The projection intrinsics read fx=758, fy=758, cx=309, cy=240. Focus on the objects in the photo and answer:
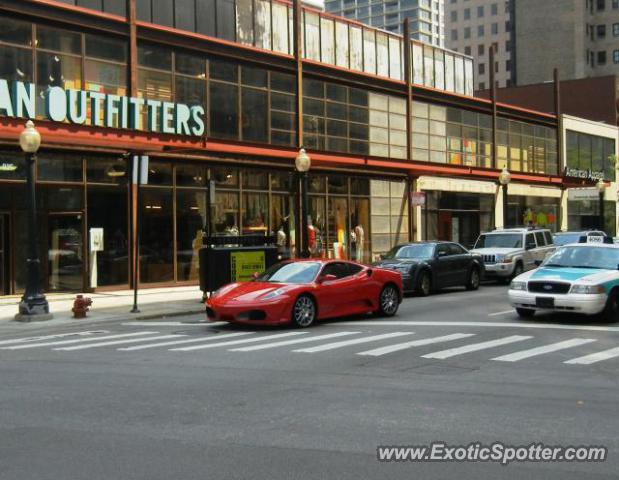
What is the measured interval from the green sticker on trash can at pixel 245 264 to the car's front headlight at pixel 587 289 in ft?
28.7

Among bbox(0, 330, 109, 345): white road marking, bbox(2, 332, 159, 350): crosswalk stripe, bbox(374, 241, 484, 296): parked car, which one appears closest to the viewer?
bbox(2, 332, 159, 350): crosswalk stripe

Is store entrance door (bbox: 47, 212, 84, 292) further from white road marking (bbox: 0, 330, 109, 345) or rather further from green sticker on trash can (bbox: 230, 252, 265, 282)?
white road marking (bbox: 0, 330, 109, 345)

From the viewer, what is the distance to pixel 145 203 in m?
25.0

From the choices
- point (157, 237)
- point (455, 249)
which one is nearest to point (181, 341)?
point (455, 249)

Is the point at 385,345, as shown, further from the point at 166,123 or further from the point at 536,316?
the point at 166,123

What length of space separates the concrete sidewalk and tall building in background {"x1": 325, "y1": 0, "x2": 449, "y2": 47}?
145 m

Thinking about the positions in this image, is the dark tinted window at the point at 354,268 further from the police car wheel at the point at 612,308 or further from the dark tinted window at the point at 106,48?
the dark tinted window at the point at 106,48

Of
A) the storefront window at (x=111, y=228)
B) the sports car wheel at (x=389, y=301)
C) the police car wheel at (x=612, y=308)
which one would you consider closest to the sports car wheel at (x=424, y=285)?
the sports car wheel at (x=389, y=301)

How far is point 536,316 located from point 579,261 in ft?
4.75

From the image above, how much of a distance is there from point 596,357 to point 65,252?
1702cm

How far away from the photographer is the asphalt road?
5.80 meters

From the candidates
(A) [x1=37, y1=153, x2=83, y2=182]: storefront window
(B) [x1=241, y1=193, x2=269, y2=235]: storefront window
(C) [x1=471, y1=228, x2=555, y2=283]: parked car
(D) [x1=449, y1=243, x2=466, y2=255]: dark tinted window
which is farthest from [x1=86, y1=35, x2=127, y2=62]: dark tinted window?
(C) [x1=471, y1=228, x2=555, y2=283]: parked car

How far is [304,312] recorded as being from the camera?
14.7 m

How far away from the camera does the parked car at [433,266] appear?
2152cm
